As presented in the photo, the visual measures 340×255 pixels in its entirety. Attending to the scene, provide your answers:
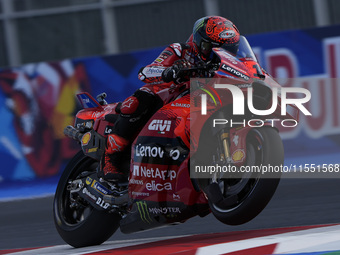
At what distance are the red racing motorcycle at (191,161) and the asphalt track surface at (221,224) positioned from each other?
0.73m

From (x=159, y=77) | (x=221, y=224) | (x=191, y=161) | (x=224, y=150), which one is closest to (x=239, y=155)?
(x=224, y=150)

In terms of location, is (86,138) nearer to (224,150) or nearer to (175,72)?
(175,72)

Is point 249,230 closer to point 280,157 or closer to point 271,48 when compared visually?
point 280,157

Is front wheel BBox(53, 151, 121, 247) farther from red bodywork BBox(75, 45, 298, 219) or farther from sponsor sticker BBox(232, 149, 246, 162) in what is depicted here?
sponsor sticker BBox(232, 149, 246, 162)

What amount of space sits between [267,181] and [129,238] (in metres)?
2.16

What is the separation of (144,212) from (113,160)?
581 mm

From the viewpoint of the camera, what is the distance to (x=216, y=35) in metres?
5.21

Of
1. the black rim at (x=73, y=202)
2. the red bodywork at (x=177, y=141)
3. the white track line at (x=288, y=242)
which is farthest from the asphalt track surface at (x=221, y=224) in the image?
the white track line at (x=288, y=242)

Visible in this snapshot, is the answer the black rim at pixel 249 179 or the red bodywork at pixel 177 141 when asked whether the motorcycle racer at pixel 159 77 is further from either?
the black rim at pixel 249 179

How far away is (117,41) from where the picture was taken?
17.0 m

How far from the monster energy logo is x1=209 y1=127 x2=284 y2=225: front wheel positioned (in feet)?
2.40

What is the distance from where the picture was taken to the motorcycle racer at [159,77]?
525 cm

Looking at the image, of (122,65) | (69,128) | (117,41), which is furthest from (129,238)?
(117,41)

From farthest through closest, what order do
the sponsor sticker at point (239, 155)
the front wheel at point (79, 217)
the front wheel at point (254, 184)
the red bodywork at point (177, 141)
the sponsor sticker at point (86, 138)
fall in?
the sponsor sticker at point (86, 138)
the front wheel at point (79, 217)
the red bodywork at point (177, 141)
the sponsor sticker at point (239, 155)
the front wheel at point (254, 184)
